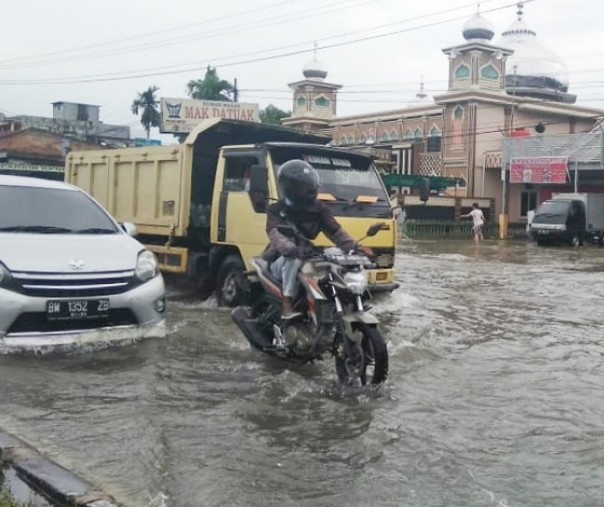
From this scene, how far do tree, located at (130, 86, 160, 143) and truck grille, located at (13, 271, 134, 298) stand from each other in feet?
173

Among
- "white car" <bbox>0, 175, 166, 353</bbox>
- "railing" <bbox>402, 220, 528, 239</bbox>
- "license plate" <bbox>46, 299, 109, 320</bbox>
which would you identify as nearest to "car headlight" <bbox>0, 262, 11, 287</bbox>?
"white car" <bbox>0, 175, 166, 353</bbox>

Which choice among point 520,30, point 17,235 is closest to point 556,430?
point 17,235

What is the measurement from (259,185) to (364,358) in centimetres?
349

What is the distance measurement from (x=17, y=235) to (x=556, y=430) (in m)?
4.59

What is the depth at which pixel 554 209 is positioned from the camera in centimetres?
2806

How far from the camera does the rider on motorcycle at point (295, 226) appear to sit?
5914mm

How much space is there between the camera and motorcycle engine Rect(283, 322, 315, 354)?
5820mm

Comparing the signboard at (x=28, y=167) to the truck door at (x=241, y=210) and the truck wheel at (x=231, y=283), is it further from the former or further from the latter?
the truck door at (x=241, y=210)

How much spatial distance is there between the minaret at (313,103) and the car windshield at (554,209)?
19211mm

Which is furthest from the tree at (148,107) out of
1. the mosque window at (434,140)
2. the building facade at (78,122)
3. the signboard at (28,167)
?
the signboard at (28,167)

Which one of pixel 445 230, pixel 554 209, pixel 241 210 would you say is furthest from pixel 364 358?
pixel 445 230

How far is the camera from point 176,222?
1048cm

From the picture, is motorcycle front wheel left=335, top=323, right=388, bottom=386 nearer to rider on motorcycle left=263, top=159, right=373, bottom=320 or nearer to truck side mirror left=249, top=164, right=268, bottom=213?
rider on motorcycle left=263, top=159, right=373, bottom=320

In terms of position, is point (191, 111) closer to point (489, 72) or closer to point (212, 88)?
point (212, 88)
